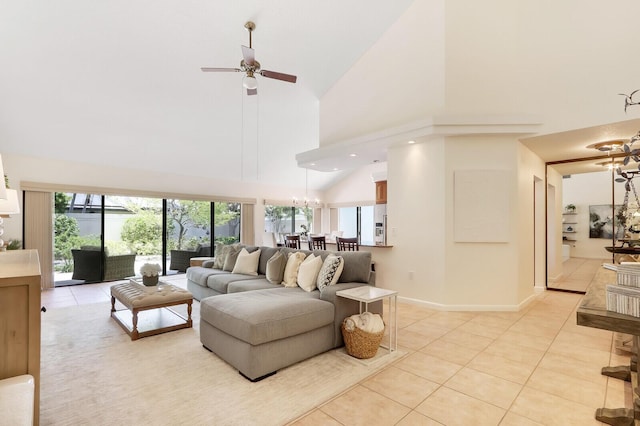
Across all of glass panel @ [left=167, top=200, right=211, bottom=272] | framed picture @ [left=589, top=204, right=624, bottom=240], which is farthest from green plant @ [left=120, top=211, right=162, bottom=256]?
framed picture @ [left=589, top=204, right=624, bottom=240]

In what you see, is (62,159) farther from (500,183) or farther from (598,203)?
(598,203)

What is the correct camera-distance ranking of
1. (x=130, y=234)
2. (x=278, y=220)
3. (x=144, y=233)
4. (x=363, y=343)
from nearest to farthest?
(x=363, y=343)
(x=130, y=234)
(x=144, y=233)
(x=278, y=220)

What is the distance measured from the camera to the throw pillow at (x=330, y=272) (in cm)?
343

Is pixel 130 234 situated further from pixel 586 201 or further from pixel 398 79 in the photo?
pixel 586 201

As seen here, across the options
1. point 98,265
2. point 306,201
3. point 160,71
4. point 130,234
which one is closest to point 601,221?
point 306,201

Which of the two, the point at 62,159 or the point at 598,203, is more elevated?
the point at 62,159

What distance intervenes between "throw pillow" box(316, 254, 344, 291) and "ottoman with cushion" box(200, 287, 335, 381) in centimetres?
25

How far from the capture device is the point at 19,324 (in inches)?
59.0

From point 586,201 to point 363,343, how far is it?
8981 millimetres

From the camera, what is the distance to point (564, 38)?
4.19 meters

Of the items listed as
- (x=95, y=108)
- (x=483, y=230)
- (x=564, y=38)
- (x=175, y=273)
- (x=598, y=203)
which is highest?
(x=564, y=38)

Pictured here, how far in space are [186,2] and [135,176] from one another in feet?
14.6

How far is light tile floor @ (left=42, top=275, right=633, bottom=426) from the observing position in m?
2.10

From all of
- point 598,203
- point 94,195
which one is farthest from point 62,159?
point 598,203
